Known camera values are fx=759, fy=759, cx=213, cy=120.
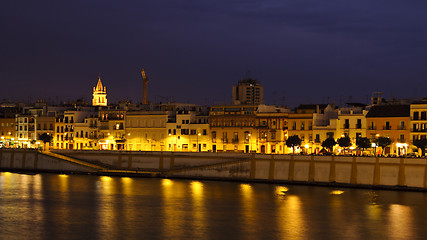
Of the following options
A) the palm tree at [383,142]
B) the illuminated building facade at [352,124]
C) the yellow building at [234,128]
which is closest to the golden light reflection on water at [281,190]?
the palm tree at [383,142]

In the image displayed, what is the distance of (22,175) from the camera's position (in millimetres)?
72812

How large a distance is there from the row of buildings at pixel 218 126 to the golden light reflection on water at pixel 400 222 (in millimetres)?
20314

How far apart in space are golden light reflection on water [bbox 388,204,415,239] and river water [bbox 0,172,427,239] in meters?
0.05

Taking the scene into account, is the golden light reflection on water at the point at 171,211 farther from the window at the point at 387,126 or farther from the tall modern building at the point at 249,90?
the tall modern building at the point at 249,90

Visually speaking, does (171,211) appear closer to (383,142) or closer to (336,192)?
(336,192)

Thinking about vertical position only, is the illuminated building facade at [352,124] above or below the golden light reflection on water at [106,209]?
above

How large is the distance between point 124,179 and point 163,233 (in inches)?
1095

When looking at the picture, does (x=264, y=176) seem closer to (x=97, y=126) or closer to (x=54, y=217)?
(x=54, y=217)

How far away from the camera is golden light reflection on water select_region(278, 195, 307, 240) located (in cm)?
4093

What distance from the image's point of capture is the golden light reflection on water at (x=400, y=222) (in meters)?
41.4

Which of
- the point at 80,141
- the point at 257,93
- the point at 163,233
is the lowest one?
the point at 163,233

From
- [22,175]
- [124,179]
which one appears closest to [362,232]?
[124,179]

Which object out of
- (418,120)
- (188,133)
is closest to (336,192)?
(418,120)

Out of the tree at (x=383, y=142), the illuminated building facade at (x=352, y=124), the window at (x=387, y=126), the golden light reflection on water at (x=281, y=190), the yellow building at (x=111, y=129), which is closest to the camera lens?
the golden light reflection on water at (x=281, y=190)
